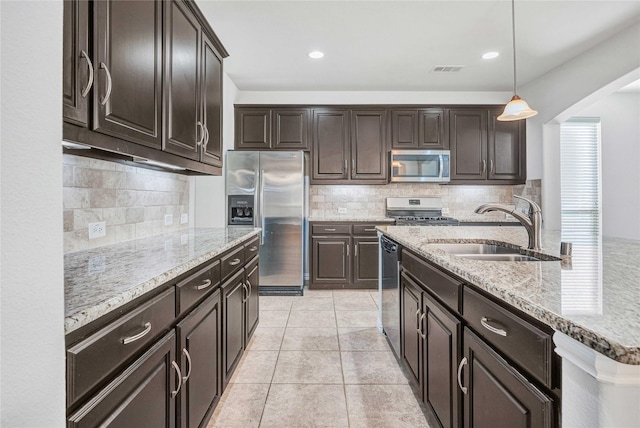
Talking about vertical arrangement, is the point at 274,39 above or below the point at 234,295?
above

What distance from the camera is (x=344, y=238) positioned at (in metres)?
4.30

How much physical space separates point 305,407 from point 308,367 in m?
0.44

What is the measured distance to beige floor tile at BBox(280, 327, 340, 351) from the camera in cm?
259

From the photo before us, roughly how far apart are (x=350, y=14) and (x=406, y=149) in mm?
2170

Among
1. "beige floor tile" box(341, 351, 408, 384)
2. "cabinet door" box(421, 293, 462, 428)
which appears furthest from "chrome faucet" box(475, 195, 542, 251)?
"beige floor tile" box(341, 351, 408, 384)

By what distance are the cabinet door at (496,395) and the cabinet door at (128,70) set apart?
4.91ft

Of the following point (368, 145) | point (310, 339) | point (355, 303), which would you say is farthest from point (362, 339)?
point (368, 145)

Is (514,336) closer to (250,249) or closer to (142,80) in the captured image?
(142,80)

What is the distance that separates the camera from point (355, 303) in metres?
3.79

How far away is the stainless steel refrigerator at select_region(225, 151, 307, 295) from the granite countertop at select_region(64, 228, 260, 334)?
6.84 ft

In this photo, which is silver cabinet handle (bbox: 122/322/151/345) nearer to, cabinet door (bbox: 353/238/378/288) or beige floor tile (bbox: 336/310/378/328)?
beige floor tile (bbox: 336/310/378/328)

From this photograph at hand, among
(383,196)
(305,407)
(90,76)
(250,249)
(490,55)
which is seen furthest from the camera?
(383,196)

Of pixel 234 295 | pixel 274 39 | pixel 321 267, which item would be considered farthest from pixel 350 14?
pixel 321 267

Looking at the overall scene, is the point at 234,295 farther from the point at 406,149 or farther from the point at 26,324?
the point at 406,149
